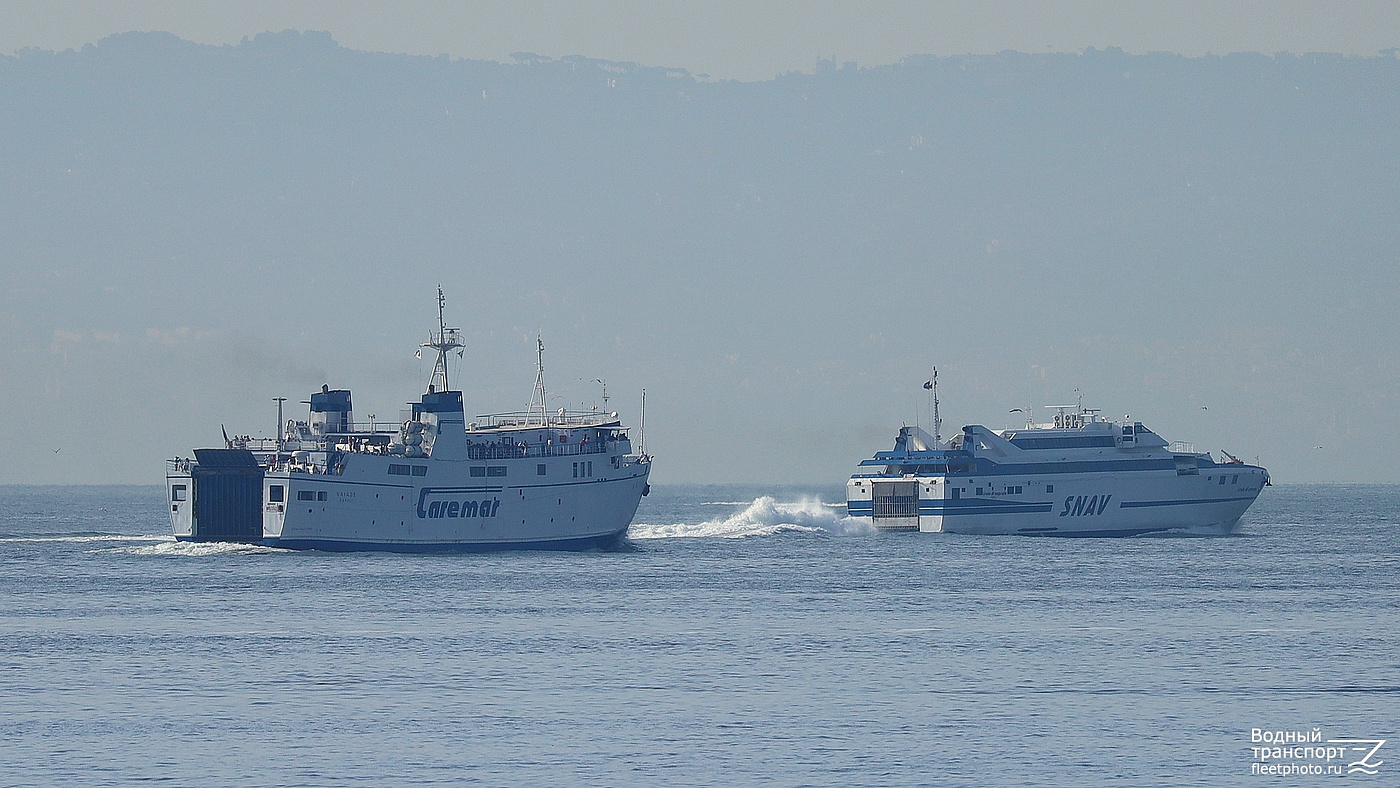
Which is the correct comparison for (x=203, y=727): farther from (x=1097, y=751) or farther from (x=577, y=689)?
(x=1097, y=751)

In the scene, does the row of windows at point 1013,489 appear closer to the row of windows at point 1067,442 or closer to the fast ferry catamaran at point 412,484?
the row of windows at point 1067,442

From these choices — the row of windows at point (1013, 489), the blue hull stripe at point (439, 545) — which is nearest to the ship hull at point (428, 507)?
the blue hull stripe at point (439, 545)

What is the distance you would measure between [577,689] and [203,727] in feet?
33.8

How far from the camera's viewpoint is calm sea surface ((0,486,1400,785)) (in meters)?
40.8

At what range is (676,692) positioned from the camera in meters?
50.1

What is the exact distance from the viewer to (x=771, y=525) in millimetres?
150375

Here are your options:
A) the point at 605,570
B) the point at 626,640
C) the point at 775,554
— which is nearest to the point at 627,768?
the point at 626,640

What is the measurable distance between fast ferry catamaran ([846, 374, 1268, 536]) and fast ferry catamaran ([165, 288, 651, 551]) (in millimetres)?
27147

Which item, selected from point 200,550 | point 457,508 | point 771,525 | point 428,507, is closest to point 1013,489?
point 771,525

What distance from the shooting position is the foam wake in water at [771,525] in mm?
136788

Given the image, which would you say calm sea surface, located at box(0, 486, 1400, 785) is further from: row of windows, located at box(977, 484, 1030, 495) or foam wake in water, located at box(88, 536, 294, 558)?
row of windows, located at box(977, 484, 1030, 495)

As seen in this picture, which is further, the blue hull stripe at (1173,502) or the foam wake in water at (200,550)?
the blue hull stripe at (1173,502)

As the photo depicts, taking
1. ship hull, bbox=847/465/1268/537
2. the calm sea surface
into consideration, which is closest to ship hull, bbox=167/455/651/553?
the calm sea surface

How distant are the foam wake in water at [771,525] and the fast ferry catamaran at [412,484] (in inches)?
1045
